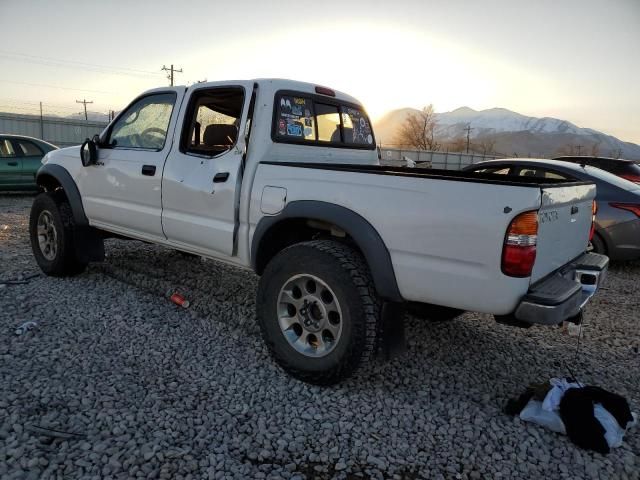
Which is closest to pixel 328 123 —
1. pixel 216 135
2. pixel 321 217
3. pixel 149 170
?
pixel 216 135

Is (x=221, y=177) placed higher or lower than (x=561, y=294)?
higher

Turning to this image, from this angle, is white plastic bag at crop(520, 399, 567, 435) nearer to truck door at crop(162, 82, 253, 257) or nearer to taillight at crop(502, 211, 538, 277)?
taillight at crop(502, 211, 538, 277)

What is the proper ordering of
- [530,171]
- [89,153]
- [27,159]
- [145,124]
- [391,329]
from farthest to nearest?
[27,159], [530,171], [89,153], [145,124], [391,329]

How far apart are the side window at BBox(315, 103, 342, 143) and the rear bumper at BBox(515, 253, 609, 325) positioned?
6.98ft

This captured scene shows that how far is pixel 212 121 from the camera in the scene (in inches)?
166

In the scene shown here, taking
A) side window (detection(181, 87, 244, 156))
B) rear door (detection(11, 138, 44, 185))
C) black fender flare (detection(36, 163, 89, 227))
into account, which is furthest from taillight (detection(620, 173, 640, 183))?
rear door (detection(11, 138, 44, 185))

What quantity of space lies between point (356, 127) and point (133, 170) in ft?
6.81

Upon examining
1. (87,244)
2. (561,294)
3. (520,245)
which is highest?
(520,245)

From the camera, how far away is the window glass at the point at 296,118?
3.61 metres

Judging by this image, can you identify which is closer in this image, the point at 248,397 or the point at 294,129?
the point at 248,397

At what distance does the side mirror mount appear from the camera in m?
4.54

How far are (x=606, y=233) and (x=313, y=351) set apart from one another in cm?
491

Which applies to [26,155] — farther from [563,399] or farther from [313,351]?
[563,399]

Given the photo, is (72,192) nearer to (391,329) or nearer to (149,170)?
(149,170)
